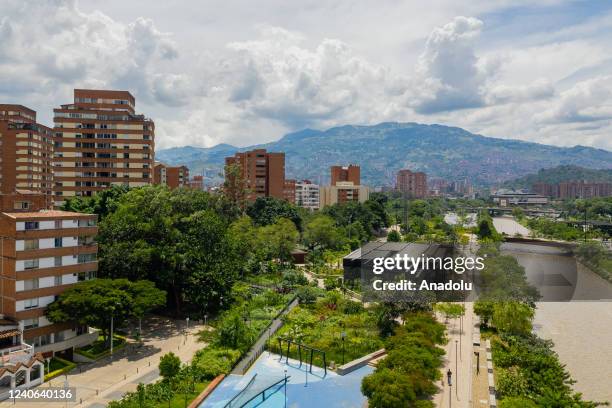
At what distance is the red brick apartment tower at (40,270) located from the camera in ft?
77.3

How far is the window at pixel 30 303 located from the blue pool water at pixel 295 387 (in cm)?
987

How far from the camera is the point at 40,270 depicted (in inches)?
958

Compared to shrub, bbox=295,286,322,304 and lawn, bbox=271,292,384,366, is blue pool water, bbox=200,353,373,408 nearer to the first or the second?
lawn, bbox=271,292,384,366

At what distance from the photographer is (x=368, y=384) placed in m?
18.4

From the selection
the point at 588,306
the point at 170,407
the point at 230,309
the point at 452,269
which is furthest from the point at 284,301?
the point at 588,306

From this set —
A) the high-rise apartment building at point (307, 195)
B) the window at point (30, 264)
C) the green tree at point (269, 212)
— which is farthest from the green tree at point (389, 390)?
the high-rise apartment building at point (307, 195)

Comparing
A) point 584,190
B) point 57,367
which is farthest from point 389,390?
point 584,190

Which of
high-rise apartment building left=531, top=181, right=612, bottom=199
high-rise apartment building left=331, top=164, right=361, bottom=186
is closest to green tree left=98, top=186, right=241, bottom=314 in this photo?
high-rise apartment building left=331, top=164, right=361, bottom=186

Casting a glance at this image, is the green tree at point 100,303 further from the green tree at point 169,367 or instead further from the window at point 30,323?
the green tree at point 169,367

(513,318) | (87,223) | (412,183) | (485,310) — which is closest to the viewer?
(87,223)

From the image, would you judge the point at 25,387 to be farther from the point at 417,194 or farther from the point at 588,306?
the point at 417,194

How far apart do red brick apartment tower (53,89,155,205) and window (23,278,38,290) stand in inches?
990

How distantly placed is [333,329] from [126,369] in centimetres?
1126

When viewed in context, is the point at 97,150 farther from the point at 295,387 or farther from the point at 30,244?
the point at 295,387
